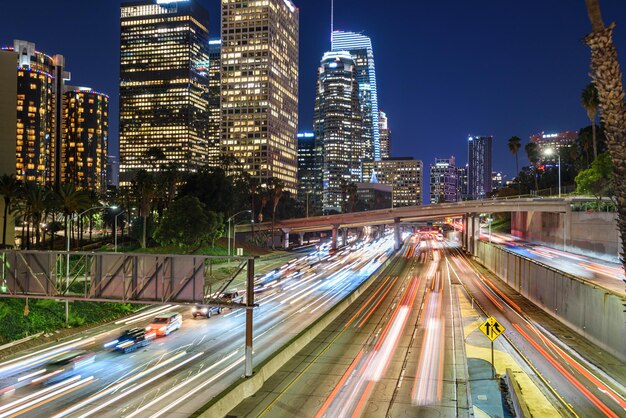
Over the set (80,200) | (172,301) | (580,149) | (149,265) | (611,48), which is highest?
(580,149)

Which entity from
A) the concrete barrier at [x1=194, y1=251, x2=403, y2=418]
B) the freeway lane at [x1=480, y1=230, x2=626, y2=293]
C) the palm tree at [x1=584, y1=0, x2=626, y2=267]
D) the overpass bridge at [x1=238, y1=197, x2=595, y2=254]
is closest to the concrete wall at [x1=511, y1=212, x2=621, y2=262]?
the freeway lane at [x1=480, y1=230, x2=626, y2=293]

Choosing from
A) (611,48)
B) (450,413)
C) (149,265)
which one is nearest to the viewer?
(611,48)

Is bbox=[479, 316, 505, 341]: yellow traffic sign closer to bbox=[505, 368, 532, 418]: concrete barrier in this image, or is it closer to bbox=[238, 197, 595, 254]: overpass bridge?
bbox=[505, 368, 532, 418]: concrete barrier

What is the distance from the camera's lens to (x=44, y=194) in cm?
6400

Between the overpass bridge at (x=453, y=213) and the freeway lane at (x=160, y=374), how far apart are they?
55339 mm

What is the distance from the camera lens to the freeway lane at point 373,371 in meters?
21.5

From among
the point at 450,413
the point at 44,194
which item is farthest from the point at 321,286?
the point at 450,413

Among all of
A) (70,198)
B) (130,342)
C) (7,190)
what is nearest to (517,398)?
(130,342)

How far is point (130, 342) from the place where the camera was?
1266 inches

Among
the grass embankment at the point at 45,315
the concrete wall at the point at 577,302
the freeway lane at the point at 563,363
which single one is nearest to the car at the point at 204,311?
the grass embankment at the point at 45,315

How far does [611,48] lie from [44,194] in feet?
215

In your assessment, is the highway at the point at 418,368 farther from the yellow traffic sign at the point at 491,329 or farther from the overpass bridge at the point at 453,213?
the overpass bridge at the point at 453,213

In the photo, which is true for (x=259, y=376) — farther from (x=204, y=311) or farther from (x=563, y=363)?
(x=204, y=311)

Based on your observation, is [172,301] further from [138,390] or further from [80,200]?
[80,200]
